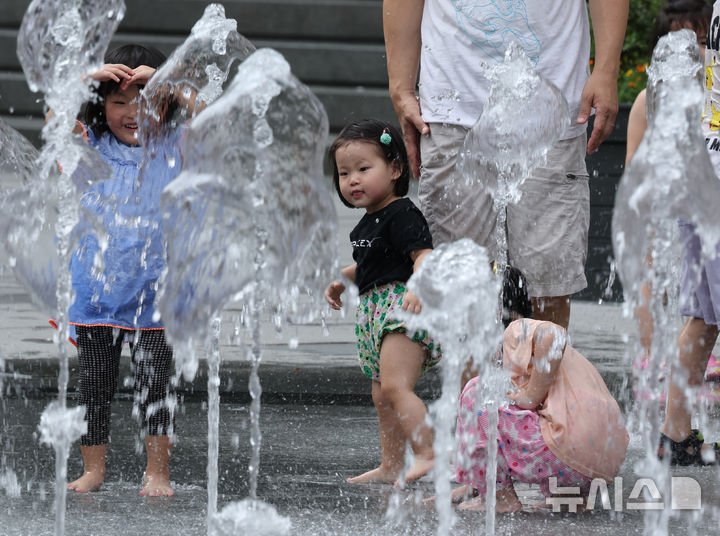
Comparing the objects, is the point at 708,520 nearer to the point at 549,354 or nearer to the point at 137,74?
the point at 549,354

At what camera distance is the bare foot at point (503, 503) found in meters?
3.32

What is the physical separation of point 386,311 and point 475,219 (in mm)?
383

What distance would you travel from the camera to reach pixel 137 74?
12.2ft

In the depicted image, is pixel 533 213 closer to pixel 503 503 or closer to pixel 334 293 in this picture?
pixel 334 293

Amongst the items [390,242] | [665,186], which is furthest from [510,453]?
[665,186]

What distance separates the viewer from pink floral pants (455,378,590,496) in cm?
330

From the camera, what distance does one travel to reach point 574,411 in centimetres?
331

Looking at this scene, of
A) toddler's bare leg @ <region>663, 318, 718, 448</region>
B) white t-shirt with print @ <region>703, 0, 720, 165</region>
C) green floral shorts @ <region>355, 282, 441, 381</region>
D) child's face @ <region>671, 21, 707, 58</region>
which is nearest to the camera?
green floral shorts @ <region>355, 282, 441, 381</region>

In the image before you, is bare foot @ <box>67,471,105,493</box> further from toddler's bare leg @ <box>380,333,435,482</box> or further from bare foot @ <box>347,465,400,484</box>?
toddler's bare leg @ <box>380,333,435,482</box>

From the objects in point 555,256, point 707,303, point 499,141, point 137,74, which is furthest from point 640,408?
point 137,74

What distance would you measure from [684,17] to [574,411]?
1.66 metres

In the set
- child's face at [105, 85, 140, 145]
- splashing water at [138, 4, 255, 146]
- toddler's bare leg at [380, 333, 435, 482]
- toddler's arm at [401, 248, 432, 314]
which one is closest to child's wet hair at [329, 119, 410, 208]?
toddler's arm at [401, 248, 432, 314]

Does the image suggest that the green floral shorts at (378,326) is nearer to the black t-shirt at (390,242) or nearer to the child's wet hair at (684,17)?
the black t-shirt at (390,242)

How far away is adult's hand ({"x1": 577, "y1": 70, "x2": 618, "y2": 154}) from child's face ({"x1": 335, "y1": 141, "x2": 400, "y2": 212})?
0.59 metres
